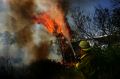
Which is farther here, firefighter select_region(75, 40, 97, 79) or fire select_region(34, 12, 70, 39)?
fire select_region(34, 12, 70, 39)

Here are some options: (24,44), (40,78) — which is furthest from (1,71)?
(24,44)

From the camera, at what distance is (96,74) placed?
1309cm

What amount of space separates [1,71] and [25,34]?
21.7 ft

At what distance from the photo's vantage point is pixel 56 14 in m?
24.4

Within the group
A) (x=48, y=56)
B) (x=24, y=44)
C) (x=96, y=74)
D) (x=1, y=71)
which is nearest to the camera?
(x=96, y=74)

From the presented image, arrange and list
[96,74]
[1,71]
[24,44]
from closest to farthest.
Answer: [96,74] < [1,71] < [24,44]

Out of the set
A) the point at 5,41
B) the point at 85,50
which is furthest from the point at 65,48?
the point at 85,50

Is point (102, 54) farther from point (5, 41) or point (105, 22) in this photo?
point (105, 22)

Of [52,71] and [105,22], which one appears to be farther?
[105,22]

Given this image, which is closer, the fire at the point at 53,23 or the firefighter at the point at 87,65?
the firefighter at the point at 87,65

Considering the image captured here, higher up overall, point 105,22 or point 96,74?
point 105,22

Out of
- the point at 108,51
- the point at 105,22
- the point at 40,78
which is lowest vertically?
the point at 40,78

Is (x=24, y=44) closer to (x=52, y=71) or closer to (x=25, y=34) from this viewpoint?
(x=25, y=34)

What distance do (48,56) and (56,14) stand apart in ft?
12.0
